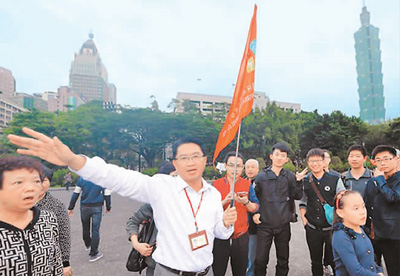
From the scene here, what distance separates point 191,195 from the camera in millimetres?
1838

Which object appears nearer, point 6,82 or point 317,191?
point 317,191

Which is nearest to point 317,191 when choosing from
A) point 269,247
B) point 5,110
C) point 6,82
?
point 269,247

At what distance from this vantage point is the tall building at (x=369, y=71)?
156875 millimetres

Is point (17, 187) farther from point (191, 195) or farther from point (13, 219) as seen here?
point (191, 195)

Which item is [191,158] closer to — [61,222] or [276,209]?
[61,222]

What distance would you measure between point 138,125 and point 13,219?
30622mm

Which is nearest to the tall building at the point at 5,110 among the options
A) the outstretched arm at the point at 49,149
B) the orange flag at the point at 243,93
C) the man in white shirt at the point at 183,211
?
the outstretched arm at the point at 49,149

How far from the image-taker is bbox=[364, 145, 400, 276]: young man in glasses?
2803 mm

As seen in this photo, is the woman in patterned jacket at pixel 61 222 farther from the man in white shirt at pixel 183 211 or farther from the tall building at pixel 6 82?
the tall building at pixel 6 82

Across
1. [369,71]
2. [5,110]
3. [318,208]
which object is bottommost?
[318,208]

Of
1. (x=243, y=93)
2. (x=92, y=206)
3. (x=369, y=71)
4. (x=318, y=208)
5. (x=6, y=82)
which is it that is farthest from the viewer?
(x=369, y=71)

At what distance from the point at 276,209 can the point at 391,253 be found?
1.36 m

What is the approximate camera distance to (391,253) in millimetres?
2877

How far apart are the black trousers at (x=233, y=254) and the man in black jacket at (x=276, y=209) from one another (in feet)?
1.02
